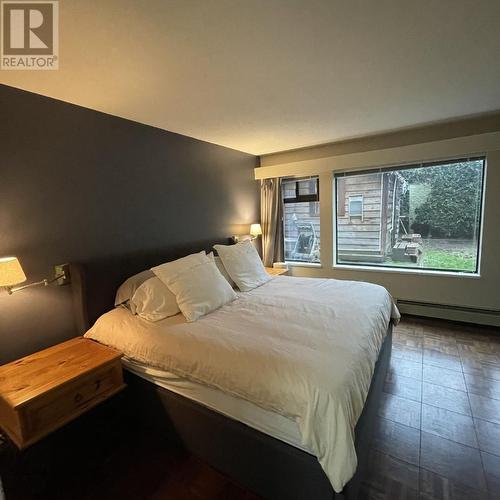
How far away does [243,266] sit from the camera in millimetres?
2826

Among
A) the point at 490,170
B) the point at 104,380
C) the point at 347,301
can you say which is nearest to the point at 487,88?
the point at 490,170

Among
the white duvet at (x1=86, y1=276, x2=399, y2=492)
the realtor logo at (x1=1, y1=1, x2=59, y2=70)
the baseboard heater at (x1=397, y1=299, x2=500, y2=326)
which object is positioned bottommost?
the baseboard heater at (x1=397, y1=299, x2=500, y2=326)

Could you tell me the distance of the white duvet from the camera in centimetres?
114

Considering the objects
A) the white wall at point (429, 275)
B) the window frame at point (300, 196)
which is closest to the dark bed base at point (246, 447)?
the white wall at point (429, 275)

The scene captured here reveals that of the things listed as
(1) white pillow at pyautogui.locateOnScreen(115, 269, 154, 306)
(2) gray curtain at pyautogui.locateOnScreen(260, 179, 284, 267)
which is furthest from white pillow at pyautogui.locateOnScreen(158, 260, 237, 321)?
(2) gray curtain at pyautogui.locateOnScreen(260, 179, 284, 267)

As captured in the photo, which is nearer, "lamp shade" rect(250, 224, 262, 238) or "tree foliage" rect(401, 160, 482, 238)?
"tree foliage" rect(401, 160, 482, 238)

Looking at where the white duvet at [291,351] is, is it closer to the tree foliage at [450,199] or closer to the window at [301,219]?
the tree foliage at [450,199]

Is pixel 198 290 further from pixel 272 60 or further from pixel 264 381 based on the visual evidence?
pixel 272 60

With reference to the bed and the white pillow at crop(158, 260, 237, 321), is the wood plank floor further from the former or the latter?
the white pillow at crop(158, 260, 237, 321)

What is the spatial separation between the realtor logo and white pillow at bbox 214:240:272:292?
6.20 ft

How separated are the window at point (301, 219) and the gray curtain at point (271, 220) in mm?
142

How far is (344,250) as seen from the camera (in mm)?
3938

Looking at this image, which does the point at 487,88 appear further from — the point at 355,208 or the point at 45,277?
the point at 45,277

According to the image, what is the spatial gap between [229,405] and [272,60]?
6.33ft
